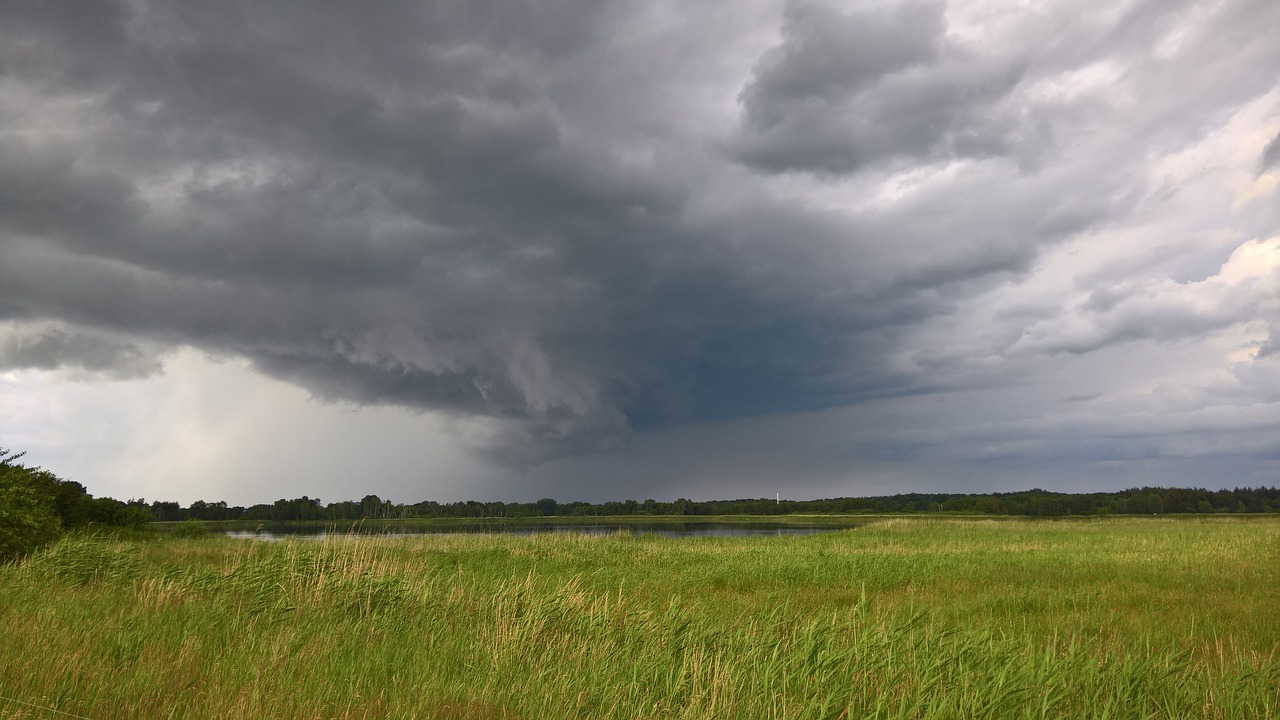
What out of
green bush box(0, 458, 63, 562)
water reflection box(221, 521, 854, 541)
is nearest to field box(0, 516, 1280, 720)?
green bush box(0, 458, 63, 562)

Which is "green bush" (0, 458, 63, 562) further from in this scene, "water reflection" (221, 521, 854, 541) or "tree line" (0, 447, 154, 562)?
"water reflection" (221, 521, 854, 541)

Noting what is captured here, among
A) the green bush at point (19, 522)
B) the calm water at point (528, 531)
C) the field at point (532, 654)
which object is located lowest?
the calm water at point (528, 531)

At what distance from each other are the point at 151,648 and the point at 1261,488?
253807 millimetres

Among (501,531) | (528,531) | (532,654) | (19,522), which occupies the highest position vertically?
(19,522)

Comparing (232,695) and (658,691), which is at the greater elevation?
(232,695)

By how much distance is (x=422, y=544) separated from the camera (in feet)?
101

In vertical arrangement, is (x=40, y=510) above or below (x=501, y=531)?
above

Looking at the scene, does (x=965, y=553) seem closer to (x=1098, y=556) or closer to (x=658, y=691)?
(x=1098, y=556)

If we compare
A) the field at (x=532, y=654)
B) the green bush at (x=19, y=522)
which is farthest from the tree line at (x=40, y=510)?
the field at (x=532, y=654)

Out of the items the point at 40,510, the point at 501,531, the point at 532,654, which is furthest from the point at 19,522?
the point at 501,531

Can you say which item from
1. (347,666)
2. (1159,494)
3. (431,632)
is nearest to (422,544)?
(431,632)

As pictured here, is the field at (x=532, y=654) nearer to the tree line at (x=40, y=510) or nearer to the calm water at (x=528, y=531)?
the tree line at (x=40, y=510)

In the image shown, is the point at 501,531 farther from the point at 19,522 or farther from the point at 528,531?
the point at 19,522

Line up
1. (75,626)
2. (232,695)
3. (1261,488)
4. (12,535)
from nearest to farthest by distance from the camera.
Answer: (232,695) → (75,626) → (12,535) → (1261,488)
